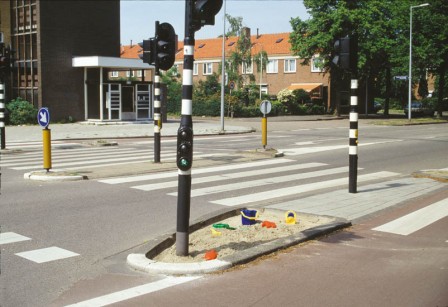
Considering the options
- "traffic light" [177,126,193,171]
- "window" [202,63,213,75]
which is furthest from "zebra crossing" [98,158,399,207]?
"window" [202,63,213,75]

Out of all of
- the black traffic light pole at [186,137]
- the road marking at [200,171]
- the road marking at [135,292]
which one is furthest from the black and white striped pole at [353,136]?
the road marking at [135,292]

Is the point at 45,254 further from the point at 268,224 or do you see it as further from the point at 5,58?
the point at 5,58

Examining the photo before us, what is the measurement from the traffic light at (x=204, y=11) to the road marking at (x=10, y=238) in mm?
3381

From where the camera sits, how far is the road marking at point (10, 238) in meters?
6.54

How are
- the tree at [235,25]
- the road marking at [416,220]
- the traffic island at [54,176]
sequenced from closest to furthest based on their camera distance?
1. the road marking at [416,220]
2. the traffic island at [54,176]
3. the tree at [235,25]

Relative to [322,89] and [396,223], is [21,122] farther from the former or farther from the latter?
[322,89]

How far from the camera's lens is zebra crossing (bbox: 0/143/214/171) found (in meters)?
13.9

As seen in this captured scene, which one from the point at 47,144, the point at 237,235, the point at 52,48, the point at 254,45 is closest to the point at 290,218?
the point at 237,235

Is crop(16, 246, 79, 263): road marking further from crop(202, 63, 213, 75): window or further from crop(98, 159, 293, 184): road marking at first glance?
crop(202, 63, 213, 75): window

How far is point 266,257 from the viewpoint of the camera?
5.95m

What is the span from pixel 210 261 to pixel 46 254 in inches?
75.0

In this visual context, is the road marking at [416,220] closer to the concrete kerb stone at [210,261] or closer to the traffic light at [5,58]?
the concrete kerb stone at [210,261]

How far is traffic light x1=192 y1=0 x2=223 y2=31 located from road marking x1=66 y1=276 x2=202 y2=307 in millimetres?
2558

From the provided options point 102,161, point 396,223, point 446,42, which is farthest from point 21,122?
point 446,42
